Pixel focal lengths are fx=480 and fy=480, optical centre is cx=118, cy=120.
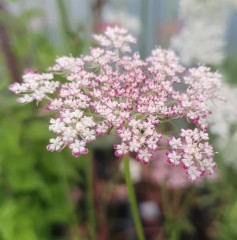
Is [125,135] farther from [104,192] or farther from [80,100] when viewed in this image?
[104,192]

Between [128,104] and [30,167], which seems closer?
[128,104]

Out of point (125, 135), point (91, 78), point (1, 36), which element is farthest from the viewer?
point (1, 36)

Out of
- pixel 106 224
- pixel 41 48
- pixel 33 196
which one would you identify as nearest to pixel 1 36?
pixel 41 48

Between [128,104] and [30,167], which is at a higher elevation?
[30,167]

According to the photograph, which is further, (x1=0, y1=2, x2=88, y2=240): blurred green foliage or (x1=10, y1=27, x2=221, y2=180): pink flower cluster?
(x1=0, y1=2, x2=88, y2=240): blurred green foliage

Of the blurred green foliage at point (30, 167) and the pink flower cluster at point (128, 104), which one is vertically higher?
the blurred green foliage at point (30, 167)

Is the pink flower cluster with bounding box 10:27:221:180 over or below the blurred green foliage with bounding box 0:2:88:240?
below

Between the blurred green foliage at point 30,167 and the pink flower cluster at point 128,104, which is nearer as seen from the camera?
the pink flower cluster at point 128,104

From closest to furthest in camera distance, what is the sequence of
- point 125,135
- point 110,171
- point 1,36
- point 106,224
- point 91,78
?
point 125,135 < point 91,78 < point 1,36 < point 106,224 < point 110,171
